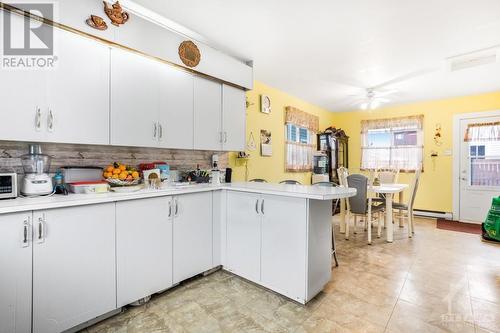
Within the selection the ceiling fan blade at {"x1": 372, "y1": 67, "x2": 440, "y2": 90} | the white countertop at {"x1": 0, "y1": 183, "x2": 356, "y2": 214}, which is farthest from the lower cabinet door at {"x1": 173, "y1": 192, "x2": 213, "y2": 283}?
the ceiling fan blade at {"x1": 372, "y1": 67, "x2": 440, "y2": 90}

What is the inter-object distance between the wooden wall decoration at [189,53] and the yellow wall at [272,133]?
145cm

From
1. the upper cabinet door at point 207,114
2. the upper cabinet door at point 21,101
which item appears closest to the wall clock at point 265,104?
the upper cabinet door at point 207,114

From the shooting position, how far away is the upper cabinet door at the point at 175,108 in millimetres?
2434

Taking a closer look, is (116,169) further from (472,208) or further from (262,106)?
(472,208)

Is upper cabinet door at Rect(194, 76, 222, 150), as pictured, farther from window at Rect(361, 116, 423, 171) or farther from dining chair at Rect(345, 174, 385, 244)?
window at Rect(361, 116, 423, 171)

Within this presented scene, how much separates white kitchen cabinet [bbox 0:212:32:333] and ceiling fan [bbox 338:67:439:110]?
4665 millimetres

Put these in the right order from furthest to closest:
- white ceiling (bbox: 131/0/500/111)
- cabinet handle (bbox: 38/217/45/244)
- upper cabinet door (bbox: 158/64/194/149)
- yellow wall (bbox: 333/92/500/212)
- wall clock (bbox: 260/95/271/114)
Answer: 1. yellow wall (bbox: 333/92/500/212)
2. wall clock (bbox: 260/95/271/114)
3. upper cabinet door (bbox: 158/64/194/149)
4. white ceiling (bbox: 131/0/500/111)
5. cabinet handle (bbox: 38/217/45/244)

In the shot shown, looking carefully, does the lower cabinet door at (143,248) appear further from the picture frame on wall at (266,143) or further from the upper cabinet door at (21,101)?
the picture frame on wall at (266,143)

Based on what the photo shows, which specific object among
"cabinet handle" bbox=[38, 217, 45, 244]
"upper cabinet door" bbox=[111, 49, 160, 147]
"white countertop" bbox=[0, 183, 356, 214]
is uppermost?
"upper cabinet door" bbox=[111, 49, 160, 147]

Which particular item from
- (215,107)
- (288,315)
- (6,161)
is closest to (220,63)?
(215,107)

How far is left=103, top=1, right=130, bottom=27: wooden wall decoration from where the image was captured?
198 centimetres

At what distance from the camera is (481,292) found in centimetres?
221

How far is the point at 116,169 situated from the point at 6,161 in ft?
2.49

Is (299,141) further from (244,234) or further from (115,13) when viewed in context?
(115,13)
